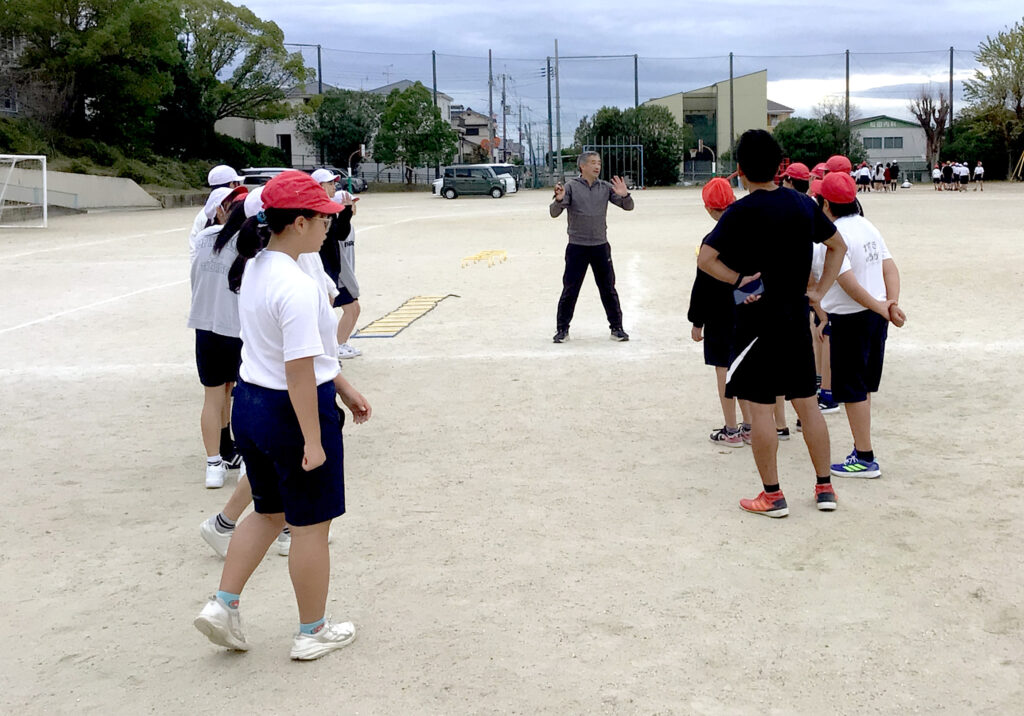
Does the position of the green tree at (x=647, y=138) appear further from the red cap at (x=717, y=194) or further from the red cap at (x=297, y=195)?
the red cap at (x=297, y=195)

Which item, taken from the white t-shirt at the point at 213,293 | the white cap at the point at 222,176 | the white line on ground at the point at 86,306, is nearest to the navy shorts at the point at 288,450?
the white t-shirt at the point at 213,293

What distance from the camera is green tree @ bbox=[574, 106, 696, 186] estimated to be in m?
59.3

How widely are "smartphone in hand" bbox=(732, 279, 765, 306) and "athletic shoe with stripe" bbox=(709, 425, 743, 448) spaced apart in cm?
162

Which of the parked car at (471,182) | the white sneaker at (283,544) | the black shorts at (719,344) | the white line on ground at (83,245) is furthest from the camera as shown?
the parked car at (471,182)

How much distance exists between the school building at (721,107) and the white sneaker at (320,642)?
73427mm

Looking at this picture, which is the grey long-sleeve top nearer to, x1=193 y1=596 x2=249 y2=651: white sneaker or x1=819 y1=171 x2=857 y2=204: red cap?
x1=819 y1=171 x2=857 y2=204: red cap

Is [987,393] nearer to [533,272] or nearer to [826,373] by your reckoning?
[826,373]

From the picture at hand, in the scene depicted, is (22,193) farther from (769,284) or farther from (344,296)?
(769,284)

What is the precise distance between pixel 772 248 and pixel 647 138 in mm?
56108

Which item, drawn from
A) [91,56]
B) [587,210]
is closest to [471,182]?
[91,56]

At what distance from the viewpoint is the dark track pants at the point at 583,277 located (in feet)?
32.6

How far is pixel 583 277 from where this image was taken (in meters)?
9.95

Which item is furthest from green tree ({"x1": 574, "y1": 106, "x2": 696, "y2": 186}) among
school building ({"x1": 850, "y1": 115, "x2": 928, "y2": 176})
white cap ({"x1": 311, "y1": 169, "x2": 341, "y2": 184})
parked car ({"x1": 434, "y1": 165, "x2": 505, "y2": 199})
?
white cap ({"x1": 311, "y1": 169, "x2": 341, "y2": 184})

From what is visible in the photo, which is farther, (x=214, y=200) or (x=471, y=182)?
(x=471, y=182)
